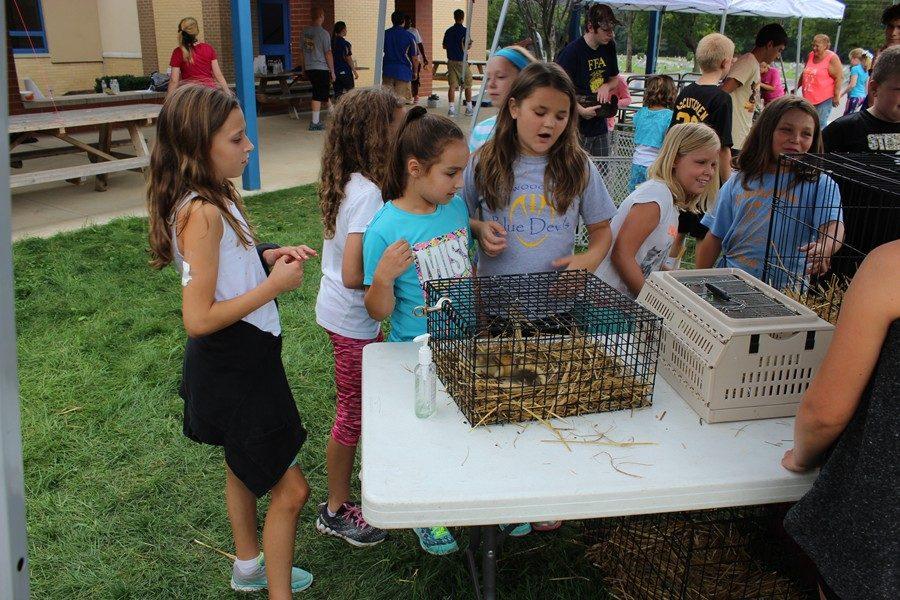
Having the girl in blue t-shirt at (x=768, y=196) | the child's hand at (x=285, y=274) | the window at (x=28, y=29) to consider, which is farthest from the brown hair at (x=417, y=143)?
the window at (x=28, y=29)

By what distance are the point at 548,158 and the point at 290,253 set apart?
1127mm

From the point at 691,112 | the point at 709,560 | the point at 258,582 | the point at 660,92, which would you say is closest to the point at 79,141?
the point at 660,92

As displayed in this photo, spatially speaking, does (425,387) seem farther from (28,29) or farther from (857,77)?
(28,29)

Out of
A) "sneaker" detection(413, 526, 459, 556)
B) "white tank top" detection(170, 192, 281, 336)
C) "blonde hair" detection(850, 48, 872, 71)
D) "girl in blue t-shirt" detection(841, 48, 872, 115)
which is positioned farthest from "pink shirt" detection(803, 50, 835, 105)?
"white tank top" detection(170, 192, 281, 336)

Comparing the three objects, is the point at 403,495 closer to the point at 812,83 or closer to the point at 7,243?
the point at 7,243

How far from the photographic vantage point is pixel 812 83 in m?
11.5

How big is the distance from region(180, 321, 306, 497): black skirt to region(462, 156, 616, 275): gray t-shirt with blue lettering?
3.26 ft

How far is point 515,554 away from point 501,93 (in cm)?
210

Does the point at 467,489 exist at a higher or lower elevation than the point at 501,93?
lower

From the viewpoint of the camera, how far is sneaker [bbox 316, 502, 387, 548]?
9.45 ft

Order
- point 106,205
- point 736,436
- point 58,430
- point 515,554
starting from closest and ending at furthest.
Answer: point 736,436, point 515,554, point 58,430, point 106,205

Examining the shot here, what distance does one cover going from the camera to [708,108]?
5.44 metres

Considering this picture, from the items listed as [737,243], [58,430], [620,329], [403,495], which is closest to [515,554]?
[620,329]

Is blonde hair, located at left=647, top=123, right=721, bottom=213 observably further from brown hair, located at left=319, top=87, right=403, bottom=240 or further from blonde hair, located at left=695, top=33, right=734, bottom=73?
blonde hair, located at left=695, top=33, right=734, bottom=73
